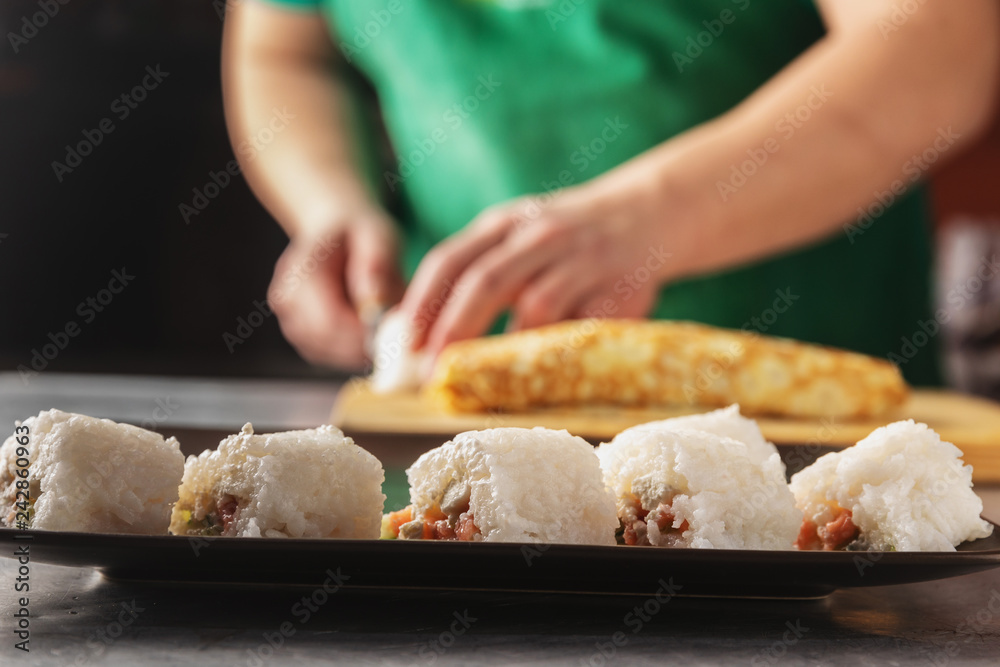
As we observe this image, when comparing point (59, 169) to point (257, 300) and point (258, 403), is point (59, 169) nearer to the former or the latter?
point (257, 300)

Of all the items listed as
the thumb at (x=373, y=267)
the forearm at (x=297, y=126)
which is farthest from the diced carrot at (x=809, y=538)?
the forearm at (x=297, y=126)

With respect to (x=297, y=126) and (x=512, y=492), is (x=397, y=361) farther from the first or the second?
(x=512, y=492)

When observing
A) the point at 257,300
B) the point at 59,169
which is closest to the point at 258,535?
the point at 257,300

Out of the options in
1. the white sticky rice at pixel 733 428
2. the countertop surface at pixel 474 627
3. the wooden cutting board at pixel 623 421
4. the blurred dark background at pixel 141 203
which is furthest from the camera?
the blurred dark background at pixel 141 203

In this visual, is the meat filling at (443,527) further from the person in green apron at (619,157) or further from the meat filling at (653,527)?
the person in green apron at (619,157)

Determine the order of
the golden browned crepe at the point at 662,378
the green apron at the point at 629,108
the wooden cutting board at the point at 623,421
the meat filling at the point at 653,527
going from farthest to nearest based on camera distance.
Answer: the green apron at the point at 629,108
the golden browned crepe at the point at 662,378
the wooden cutting board at the point at 623,421
the meat filling at the point at 653,527

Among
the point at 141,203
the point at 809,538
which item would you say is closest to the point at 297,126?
the point at 141,203

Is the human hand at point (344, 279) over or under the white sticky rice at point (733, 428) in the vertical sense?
under

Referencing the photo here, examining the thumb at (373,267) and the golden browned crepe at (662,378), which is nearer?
the golden browned crepe at (662,378)
